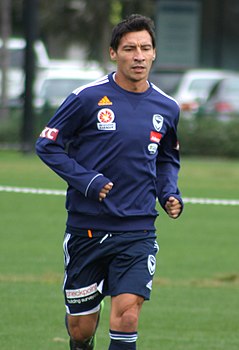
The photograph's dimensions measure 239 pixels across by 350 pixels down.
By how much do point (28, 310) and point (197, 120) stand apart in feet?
49.3

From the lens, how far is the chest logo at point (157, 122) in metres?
7.04

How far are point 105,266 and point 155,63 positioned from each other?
93.2 feet

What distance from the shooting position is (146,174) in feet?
23.0

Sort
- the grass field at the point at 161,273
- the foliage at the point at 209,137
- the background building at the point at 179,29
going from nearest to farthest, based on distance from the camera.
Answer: the grass field at the point at 161,273
the foliage at the point at 209,137
the background building at the point at 179,29

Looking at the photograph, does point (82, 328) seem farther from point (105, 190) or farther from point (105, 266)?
point (105, 190)

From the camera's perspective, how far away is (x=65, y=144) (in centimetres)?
705

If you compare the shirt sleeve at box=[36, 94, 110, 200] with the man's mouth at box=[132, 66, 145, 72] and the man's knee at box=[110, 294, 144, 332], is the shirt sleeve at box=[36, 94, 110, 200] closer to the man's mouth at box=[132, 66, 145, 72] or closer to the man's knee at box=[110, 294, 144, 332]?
the man's mouth at box=[132, 66, 145, 72]

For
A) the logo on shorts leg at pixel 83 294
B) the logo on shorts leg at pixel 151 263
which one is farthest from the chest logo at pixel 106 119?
the logo on shorts leg at pixel 83 294

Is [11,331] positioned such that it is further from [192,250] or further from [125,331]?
[192,250]

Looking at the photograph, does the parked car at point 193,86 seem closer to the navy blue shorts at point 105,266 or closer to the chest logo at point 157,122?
the chest logo at point 157,122

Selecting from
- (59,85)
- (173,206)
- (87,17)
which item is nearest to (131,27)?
(173,206)

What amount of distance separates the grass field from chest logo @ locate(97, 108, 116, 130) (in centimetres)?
211

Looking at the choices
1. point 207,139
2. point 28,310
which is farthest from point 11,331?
point 207,139

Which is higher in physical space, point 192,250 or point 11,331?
point 11,331
